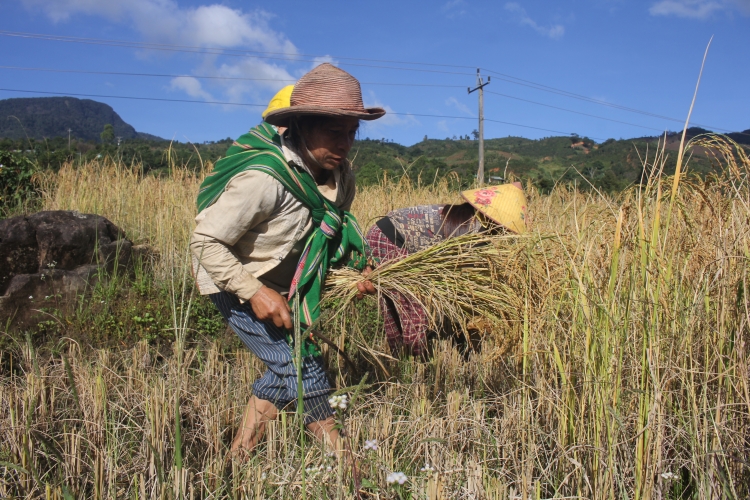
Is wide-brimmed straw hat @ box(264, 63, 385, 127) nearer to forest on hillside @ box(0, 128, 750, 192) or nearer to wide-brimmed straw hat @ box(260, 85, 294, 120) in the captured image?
forest on hillside @ box(0, 128, 750, 192)

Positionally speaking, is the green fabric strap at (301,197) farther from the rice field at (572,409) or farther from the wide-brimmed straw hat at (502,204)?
the wide-brimmed straw hat at (502,204)

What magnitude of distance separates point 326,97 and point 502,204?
1225mm

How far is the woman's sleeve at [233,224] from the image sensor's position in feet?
6.67

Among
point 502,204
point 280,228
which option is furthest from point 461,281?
point 280,228

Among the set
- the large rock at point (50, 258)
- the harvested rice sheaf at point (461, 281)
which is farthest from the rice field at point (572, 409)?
the large rock at point (50, 258)

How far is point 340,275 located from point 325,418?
0.62 metres

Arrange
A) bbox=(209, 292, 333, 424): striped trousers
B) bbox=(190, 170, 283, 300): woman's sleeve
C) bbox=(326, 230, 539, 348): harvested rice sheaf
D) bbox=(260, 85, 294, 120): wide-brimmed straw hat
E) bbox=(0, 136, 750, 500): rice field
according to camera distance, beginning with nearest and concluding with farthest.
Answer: bbox=(0, 136, 750, 500): rice field, bbox=(190, 170, 283, 300): woman's sleeve, bbox=(209, 292, 333, 424): striped trousers, bbox=(326, 230, 539, 348): harvested rice sheaf, bbox=(260, 85, 294, 120): wide-brimmed straw hat

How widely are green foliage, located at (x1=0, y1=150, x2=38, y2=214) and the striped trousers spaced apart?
5227 mm

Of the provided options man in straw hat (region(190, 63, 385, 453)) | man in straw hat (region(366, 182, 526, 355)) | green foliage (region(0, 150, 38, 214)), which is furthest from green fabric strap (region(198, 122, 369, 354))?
green foliage (region(0, 150, 38, 214))

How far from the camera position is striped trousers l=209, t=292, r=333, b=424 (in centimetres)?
→ 228

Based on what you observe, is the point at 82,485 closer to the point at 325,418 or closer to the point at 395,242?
the point at 325,418

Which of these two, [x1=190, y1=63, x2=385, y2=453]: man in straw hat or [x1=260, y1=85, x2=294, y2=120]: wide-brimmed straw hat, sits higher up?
[x1=260, y1=85, x2=294, y2=120]: wide-brimmed straw hat

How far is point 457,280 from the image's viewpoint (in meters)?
2.61

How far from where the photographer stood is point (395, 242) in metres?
3.31
